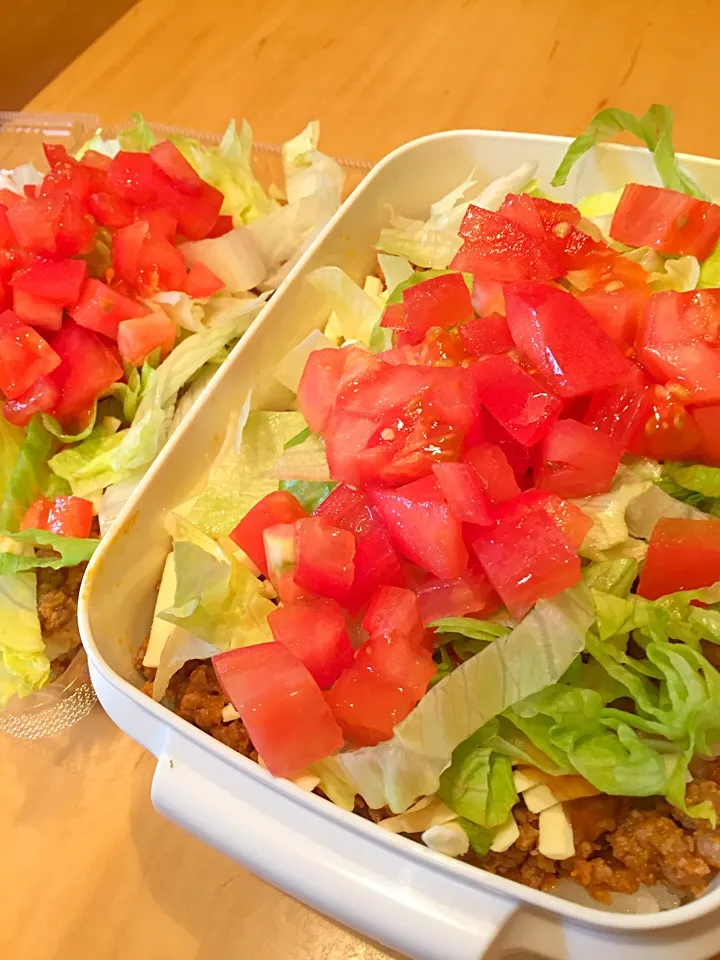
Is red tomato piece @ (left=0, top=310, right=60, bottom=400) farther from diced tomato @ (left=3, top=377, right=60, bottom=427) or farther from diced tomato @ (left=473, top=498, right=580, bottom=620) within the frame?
diced tomato @ (left=473, top=498, right=580, bottom=620)

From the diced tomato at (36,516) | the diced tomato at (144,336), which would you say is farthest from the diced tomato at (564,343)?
the diced tomato at (36,516)

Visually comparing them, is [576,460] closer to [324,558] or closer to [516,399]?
[516,399]

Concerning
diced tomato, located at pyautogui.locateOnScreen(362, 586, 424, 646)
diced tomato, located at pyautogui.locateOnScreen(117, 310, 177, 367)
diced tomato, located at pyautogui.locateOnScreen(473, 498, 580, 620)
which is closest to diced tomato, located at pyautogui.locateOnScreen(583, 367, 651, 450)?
diced tomato, located at pyautogui.locateOnScreen(473, 498, 580, 620)

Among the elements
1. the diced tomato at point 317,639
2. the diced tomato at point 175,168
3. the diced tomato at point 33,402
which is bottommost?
the diced tomato at point 317,639

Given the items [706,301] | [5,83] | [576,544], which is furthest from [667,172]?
[5,83]

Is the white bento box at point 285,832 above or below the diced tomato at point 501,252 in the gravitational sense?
below

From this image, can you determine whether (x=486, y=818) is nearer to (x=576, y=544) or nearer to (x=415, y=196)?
(x=576, y=544)

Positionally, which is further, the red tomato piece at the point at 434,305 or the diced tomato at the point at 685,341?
the red tomato piece at the point at 434,305

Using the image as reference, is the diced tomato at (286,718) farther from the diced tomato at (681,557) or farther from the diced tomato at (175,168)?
the diced tomato at (175,168)

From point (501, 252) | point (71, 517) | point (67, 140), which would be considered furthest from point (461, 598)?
point (67, 140)
